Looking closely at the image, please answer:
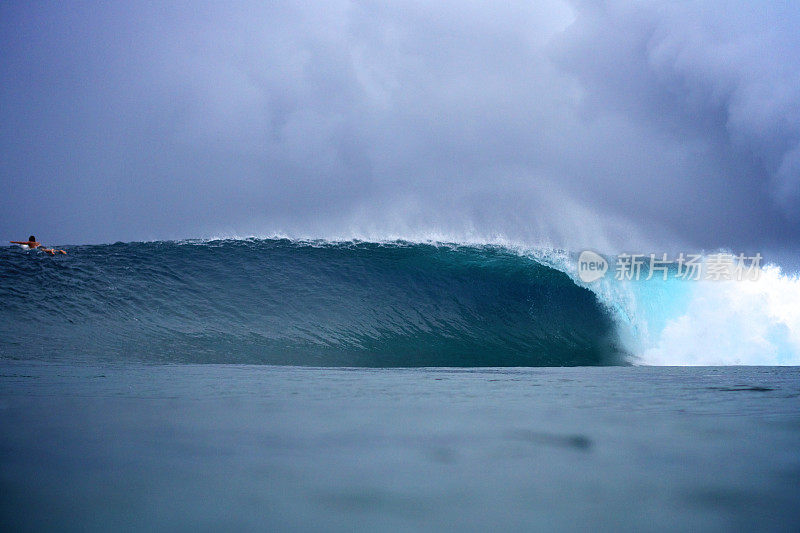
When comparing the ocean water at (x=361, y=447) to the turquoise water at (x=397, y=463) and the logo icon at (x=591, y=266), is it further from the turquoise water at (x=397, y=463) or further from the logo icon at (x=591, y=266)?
the logo icon at (x=591, y=266)

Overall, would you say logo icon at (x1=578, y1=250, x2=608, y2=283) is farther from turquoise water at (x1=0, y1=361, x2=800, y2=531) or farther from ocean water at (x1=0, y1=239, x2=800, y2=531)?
turquoise water at (x1=0, y1=361, x2=800, y2=531)

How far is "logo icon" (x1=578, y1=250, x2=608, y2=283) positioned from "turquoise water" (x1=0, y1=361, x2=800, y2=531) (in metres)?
11.0

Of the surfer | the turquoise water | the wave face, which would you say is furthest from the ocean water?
the surfer

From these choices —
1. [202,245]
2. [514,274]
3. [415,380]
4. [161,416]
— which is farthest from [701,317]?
[161,416]

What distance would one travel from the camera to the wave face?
955cm

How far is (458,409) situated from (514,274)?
38.1 feet

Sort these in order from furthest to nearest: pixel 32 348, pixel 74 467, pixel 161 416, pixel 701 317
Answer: pixel 701 317, pixel 32 348, pixel 161 416, pixel 74 467

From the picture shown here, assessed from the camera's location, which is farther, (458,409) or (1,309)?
(1,309)

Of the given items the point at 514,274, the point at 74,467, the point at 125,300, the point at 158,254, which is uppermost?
the point at 514,274

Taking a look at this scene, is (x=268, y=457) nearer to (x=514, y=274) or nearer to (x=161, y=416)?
(x=161, y=416)

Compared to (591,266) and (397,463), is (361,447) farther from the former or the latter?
(591,266)

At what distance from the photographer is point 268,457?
6.15ft

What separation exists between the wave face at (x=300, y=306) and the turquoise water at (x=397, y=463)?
19.5 feet

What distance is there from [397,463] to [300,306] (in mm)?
10529
